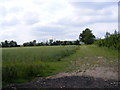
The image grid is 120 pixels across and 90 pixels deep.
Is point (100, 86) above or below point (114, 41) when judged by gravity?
below

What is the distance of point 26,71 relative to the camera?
6.83 m

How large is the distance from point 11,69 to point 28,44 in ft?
120

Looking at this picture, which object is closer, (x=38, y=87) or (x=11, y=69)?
(x=38, y=87)

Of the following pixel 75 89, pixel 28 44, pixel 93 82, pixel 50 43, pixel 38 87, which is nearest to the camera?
pixel 75 89

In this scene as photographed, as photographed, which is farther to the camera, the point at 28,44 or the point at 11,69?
the point at 28,44

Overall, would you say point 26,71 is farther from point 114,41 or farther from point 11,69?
point 114,41

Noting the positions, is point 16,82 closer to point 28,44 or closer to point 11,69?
point 11,69

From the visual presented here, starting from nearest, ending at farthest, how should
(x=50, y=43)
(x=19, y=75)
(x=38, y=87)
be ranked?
(x=38, y=87), (x=19, y=75), (x=50, y=43)

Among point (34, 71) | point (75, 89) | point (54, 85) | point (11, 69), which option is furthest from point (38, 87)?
point (34, 71)

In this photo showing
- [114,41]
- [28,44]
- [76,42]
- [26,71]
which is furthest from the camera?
[76,42]

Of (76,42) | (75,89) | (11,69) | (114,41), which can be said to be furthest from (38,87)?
(76,42)

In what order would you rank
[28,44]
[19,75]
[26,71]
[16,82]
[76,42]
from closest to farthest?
1. [16,82]
2. [19,75]
3. [26,71]
4. [28,44]
5. [76,42]

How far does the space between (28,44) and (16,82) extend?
36841mm

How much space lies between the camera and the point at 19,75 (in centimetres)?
640
